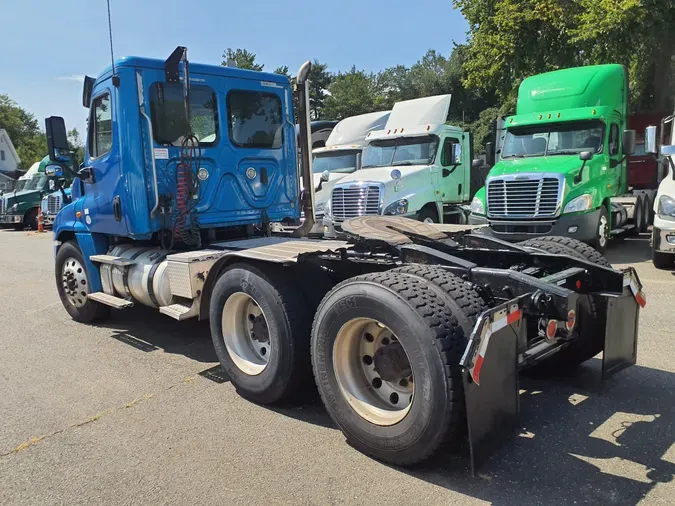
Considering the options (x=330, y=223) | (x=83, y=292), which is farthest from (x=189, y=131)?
(x=330, y=223)

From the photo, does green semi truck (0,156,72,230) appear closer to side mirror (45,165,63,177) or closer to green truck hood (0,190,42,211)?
green truck hood (0,190,42,211)

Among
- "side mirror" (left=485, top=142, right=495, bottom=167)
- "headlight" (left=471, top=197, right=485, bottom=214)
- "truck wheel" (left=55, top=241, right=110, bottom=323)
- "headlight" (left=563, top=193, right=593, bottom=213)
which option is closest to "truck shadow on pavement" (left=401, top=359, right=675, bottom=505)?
"truck wheel" (left=55, top=241, right=110, bottom=323)

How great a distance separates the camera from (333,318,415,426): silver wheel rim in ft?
11.1

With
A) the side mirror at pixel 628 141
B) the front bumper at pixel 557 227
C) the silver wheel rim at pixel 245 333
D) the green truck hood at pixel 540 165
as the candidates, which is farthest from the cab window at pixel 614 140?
the silver wheel rim at pixel 245 333

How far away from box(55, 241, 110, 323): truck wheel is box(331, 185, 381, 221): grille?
19.4ft

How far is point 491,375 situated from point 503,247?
1.55m

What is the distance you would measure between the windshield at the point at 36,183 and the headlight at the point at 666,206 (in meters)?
24.7

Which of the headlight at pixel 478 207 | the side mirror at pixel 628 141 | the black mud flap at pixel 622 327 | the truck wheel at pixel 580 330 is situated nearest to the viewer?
the black mud flap at pixel 622 327

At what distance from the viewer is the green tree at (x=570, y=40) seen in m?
14.1

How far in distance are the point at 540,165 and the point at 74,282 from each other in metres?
7.92

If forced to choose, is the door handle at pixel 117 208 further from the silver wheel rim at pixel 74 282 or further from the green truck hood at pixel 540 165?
the green truck hood at pixel 540 165

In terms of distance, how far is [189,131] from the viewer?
5715 millimetres

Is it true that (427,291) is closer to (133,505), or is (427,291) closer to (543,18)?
(133,505)

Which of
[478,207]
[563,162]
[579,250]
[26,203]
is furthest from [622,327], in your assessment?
[26,203]
